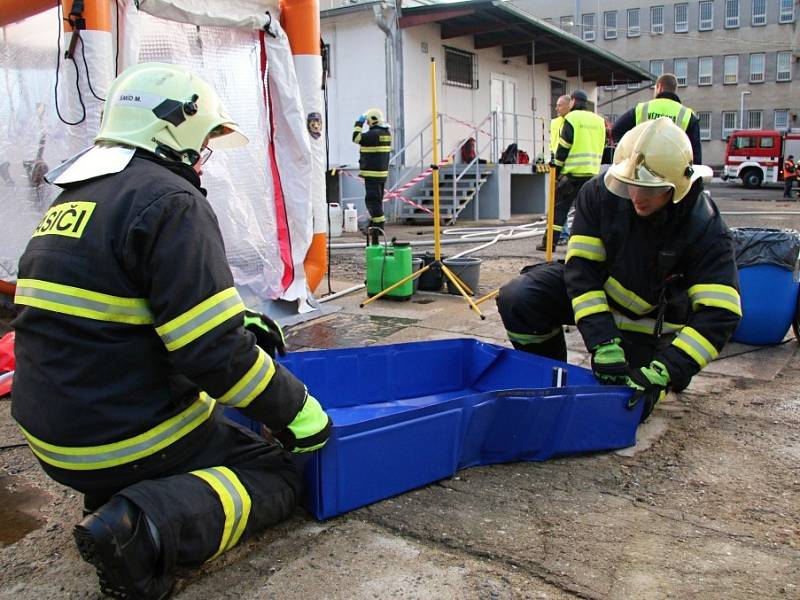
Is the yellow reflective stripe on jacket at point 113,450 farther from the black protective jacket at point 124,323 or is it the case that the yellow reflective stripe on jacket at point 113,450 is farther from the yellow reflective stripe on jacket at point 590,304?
the yellow reflective stripe on jacket at point 590,304

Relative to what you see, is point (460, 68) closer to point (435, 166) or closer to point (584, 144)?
point (584, 144)

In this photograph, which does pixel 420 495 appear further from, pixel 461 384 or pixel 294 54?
pixel 294 54

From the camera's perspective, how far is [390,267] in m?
6.54

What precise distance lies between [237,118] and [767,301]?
3.99 meters

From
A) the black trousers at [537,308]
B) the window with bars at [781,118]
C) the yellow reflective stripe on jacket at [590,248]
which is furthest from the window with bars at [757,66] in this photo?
the yellow reflective stripe on jacket at [590,248]

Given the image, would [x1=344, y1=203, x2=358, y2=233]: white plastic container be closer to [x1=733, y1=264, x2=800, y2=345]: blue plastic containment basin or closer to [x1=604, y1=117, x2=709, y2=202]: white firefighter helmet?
[x1=733, y1=264, x2=800, y2=345]: blue plastic containment basin

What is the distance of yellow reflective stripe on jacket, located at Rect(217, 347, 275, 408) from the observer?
7.16 feet

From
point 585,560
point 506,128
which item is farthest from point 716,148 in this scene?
point 585,560

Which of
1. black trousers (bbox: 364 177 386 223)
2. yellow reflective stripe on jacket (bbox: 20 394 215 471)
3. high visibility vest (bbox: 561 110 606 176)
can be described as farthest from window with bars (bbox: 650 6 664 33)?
yellow reflective stripe on jacket (bbox: 20 394 215 471)

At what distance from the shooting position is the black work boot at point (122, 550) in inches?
77.2

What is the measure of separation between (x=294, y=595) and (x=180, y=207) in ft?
3.90

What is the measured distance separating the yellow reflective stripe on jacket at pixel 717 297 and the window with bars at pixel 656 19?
5315 cm

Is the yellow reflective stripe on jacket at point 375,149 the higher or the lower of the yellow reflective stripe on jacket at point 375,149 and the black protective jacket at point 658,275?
the higher

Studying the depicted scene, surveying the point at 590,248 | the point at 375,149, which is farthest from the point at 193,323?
the point at 375,149
